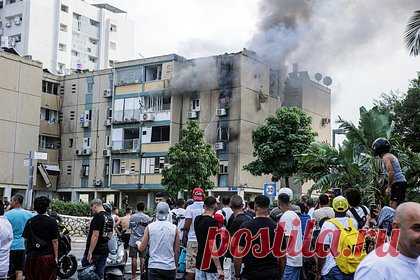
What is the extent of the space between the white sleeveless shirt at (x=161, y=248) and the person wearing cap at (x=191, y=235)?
1.48 metres

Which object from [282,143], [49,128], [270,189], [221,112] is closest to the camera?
[270,189]

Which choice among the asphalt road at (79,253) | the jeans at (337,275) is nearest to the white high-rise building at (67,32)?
the asphalt road at (79,253)

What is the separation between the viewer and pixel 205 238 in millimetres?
8570

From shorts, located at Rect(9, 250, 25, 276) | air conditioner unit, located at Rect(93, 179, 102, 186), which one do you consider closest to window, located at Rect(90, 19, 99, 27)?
air conditioner unit, located at Rect(93, 179, 102, 186)

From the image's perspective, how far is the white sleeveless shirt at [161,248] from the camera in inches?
333

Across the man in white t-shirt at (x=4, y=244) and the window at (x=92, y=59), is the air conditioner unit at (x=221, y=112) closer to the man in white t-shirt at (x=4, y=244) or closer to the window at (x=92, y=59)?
the man in white t-shirt at (x=4, y=244)

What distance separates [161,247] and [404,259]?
5503mm

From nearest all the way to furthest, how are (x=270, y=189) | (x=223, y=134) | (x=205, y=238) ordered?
(x=205, y=238)
(x=270, y=189)
(x=223, y=134)

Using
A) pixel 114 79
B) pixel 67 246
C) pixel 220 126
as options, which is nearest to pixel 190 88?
pixel 220 126

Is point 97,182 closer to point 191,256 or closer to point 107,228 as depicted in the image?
point 107,228

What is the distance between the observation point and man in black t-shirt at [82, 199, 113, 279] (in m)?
9.84

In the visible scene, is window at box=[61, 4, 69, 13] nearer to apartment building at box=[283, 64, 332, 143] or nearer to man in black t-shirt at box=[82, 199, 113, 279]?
apartment building at box=[283, 64, 332, 143]

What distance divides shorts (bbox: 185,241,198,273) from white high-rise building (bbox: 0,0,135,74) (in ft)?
200

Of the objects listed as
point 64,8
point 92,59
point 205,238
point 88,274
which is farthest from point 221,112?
point 92,59
